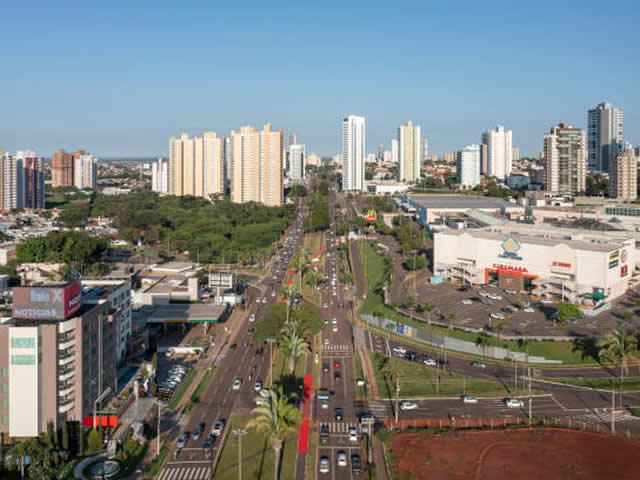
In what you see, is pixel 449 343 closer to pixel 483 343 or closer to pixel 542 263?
pixel 483 343

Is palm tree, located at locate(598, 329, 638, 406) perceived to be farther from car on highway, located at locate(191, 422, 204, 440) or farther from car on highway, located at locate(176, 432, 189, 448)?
car on highway, located at locate(176, 432, 189, 448)

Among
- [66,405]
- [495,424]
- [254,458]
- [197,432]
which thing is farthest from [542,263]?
[66,405]

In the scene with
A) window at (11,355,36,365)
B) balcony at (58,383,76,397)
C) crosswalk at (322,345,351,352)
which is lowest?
crosswalk at (322,345,351,352)

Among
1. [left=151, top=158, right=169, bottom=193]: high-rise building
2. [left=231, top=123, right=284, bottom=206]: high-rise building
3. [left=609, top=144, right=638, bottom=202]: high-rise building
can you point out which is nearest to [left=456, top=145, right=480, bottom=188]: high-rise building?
[left=609, top=144, right=638, bottom=202]: high-rise building

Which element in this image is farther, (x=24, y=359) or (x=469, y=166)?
(x=469, y=166)

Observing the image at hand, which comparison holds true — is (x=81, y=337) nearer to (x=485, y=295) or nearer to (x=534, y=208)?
(x=485, y=295)

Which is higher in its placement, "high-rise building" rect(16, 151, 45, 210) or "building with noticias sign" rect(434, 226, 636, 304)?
"high-rise building" rect(16, 151, 45, 210)

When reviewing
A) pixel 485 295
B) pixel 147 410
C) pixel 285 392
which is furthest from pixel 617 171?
pixel 147 410
